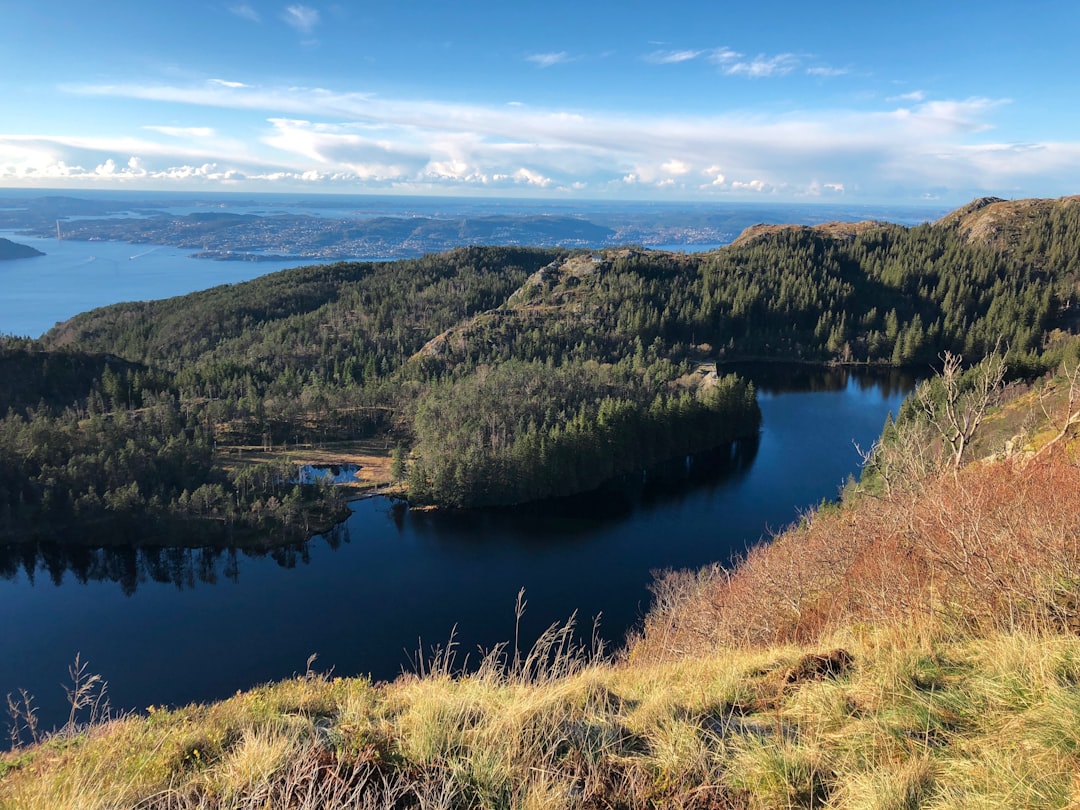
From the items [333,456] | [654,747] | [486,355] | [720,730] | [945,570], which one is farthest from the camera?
[486,355]

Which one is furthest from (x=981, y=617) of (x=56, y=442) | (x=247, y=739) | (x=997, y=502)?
(x=56, y=442)

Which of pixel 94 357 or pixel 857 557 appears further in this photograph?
pixel 94 357

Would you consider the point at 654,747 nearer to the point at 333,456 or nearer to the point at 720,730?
the point at 720,730

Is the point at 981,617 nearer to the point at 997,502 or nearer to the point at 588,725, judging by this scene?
the point at 997,502

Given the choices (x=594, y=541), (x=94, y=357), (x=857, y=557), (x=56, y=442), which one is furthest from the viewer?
(x=94, y=357)

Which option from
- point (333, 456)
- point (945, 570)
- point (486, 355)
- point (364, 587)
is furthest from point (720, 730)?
point (486, 355)
